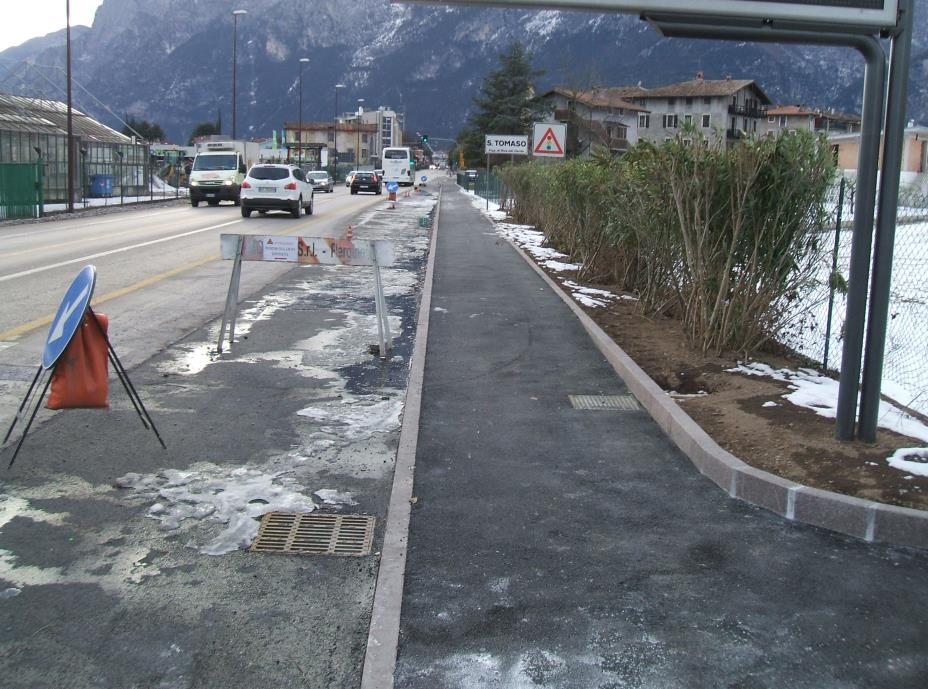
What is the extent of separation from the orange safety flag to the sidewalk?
2015 millimetres

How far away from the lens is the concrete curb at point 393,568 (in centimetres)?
354

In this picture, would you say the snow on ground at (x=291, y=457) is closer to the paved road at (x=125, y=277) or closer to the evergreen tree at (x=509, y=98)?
the paved road at (x=125, y=277)

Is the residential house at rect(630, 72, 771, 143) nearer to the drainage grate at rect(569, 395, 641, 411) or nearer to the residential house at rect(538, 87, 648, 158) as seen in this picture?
the residential house at rect(538, 87, 648, 158)

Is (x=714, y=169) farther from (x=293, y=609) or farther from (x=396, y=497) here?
(x=293, y=609)

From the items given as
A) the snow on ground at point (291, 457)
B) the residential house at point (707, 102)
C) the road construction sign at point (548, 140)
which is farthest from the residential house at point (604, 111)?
the snow on ground at point (291, 457)

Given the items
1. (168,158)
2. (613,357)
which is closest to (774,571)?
(613,357)

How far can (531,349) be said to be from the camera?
9.81 m

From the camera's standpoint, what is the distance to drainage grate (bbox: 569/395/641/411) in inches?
297

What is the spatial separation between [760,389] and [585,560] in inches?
144

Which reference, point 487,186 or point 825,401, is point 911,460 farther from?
point 487,186

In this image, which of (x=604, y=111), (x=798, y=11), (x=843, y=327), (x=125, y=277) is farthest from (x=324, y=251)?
(x=604, y=111)

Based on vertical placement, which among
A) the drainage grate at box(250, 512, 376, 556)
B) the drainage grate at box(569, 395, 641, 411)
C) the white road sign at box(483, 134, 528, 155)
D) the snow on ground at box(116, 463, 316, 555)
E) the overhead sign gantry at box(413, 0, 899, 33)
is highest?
the white road sign at box(483, 134, 528, 155)

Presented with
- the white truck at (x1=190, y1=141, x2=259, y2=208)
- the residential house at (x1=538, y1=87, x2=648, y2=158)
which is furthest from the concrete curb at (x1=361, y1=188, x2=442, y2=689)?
the residential house at (x1=538, y1=87, x2=648, y2=158)

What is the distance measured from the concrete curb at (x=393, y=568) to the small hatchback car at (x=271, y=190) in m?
23.2
